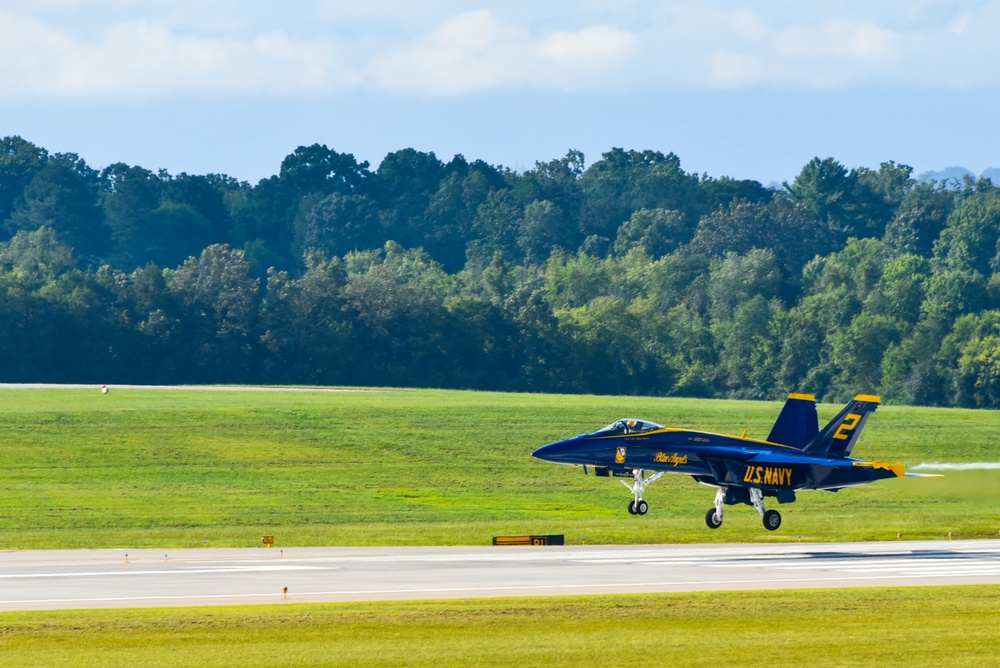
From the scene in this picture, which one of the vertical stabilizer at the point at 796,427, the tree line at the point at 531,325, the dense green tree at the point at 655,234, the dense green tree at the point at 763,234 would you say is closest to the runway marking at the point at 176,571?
the vertical stabilizer at the point at 796,427

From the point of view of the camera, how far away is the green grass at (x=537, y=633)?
24141mm

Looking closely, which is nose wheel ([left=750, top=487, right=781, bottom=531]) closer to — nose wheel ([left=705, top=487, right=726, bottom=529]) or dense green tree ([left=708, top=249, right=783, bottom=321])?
nose wheel ([left=705, top=487, right=726, bottom=529])

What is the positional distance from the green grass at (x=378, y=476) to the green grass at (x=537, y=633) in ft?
59.4

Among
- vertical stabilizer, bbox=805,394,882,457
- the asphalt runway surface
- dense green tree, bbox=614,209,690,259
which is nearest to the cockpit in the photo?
the asphalt runway surface

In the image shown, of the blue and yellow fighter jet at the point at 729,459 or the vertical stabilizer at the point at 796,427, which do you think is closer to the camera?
the blue and yellow fighter jet at the point at 729,459

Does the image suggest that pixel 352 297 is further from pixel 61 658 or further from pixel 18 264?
pixel 61 658

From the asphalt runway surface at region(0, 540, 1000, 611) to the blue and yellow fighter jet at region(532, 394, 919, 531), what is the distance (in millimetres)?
1739

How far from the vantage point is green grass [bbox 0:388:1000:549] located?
169 feet

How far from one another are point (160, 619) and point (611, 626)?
7.94 metres

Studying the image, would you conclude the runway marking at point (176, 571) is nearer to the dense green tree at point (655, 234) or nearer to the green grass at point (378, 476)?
the green grass at point (378, 476)

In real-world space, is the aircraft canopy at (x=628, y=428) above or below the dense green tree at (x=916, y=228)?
below

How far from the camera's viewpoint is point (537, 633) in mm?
26469

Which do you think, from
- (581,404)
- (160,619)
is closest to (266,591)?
(160,619)

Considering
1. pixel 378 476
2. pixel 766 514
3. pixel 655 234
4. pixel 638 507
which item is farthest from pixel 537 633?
pixel 655 234
